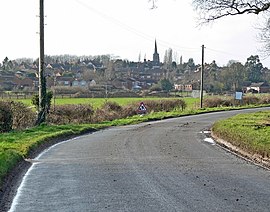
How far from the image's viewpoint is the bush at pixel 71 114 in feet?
110

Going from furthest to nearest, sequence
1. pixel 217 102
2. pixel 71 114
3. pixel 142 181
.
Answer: pixel 217 102, pixel 71 114, pixel 142 181

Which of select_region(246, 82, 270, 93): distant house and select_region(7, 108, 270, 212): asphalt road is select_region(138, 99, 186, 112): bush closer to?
select_region(7, 108, 270, 212): asphalt road

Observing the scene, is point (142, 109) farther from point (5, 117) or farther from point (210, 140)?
point (210, 140)

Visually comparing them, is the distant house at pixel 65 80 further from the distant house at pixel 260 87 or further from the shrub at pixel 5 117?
the shrub at pixel 5 117

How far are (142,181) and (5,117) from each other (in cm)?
1590

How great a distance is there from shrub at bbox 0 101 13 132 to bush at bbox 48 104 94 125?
22.9 feet

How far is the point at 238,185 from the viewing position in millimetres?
10344

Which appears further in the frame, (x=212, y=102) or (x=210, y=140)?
(x=212, y=102)

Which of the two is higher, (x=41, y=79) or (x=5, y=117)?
(x=41, y=79)

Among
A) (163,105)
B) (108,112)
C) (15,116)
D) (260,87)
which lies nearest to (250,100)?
(163,105)

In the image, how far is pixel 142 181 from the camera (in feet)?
35.1

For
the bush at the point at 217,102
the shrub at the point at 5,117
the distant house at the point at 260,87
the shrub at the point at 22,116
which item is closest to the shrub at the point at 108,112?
the shrub at the point at 22,116

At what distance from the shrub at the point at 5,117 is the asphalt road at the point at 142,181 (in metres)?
8.19

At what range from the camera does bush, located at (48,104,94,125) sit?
110 ft
